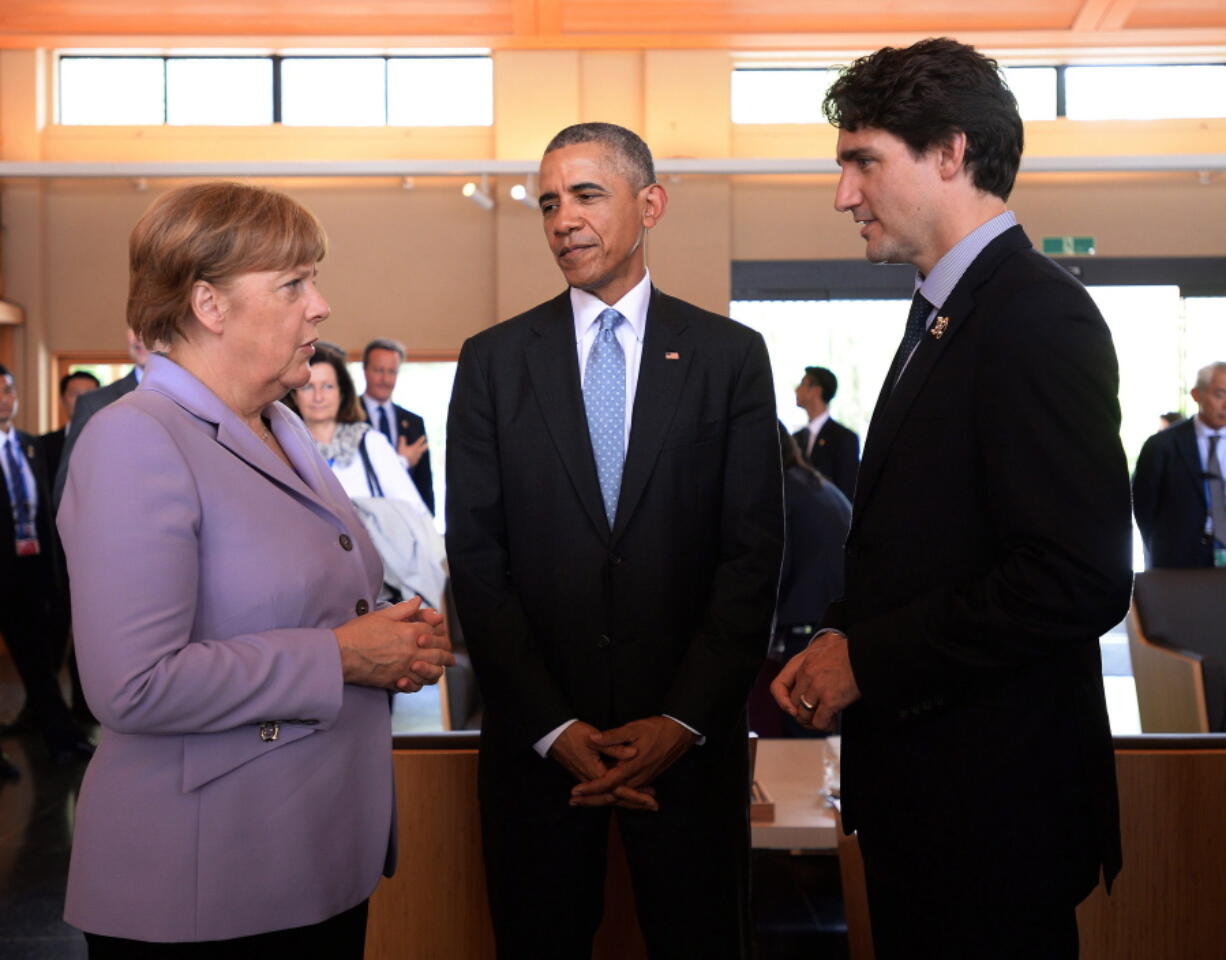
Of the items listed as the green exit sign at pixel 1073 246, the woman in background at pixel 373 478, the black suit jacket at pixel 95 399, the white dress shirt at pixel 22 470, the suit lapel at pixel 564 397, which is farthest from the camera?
the green exit sign at pixel 1073 246

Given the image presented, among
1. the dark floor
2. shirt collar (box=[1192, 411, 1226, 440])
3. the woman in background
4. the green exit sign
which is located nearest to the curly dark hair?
the woman in background

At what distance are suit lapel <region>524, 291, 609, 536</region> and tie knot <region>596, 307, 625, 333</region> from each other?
6cm

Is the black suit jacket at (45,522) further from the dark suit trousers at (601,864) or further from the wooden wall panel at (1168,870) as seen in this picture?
the wooden wall panel at (1168,870)

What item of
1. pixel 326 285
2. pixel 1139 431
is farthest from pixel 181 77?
pixel 1139 431

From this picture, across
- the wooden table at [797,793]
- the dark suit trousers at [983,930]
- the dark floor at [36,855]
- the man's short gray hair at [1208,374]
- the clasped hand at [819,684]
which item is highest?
the man's short gray hair at [1208,374]

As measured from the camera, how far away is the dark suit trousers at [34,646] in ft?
19.1

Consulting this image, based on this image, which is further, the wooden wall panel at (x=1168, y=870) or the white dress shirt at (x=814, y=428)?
the white dress shirt at (x=814, y=428)

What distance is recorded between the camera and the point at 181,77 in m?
11.7

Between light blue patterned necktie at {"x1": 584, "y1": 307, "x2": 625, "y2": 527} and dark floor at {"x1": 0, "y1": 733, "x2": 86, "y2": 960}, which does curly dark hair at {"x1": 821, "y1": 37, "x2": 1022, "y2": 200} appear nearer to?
light blue patterned necktie at {"x1": 584, "y1": 307, "x2": 625, "y2": 527}

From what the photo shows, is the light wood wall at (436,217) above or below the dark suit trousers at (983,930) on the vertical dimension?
above

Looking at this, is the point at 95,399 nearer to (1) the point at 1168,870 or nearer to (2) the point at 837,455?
(1) the point at 1168,870

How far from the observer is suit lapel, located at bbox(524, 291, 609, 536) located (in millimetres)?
2143

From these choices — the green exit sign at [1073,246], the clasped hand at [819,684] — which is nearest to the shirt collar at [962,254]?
the clasped hand at [819,684]

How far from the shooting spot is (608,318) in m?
2.26
